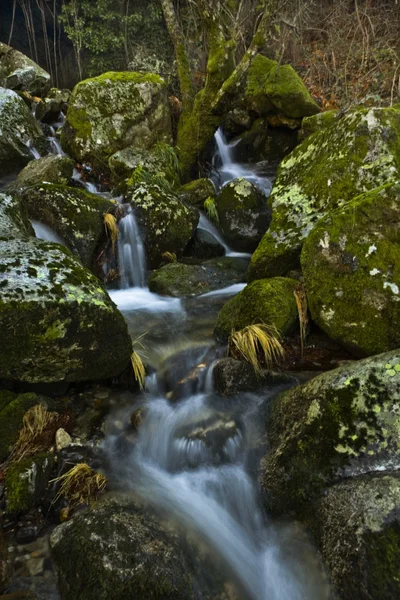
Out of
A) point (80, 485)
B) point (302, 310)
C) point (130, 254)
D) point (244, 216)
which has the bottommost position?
point (80, 485)

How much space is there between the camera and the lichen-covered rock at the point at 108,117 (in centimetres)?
1020

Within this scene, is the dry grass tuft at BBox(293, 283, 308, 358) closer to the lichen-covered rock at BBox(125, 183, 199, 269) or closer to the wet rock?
the lichen-covered rock at BBox(125, 183, 199, 269)

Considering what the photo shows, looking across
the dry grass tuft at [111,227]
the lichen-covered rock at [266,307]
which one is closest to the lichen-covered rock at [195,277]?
the dry grass tuft at [111,227]

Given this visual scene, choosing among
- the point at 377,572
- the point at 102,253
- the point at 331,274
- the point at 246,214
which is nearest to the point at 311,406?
the point at 377,572

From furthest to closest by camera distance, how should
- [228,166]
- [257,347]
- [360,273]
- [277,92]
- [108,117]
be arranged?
1. [228,166]
2. [277,92]
3. [108,117]
4. [257,347]
5. [360,273]

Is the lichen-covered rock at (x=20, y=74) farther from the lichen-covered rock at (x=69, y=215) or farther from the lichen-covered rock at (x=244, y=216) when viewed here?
the lichen-covered rock at (x=244, y=216)

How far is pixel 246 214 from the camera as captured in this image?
8.43 meters

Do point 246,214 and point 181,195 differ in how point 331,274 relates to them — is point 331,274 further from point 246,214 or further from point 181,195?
point 181,195

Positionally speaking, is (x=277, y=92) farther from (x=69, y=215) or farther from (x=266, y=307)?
(x=266, y=307)

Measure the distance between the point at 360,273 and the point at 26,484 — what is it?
3560 mm

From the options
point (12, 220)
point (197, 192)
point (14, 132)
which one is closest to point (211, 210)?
point (197, 192)

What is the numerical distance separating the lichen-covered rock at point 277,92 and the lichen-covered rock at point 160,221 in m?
4.73

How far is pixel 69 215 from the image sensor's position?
6.86 meters

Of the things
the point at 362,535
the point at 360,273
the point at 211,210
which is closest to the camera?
the point at 362,535
